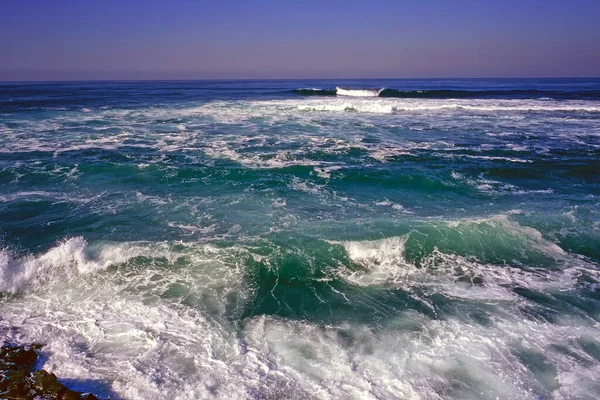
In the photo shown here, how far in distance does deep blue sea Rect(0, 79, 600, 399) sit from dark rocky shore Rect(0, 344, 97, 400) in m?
0.24

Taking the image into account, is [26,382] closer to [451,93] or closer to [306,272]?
[306,272]

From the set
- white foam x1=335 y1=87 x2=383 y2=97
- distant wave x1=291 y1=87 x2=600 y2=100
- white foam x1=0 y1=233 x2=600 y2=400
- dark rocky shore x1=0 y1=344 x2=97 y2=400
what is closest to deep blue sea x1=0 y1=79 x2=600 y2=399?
white foam x1=0 y1=233 x2=600 y2=400

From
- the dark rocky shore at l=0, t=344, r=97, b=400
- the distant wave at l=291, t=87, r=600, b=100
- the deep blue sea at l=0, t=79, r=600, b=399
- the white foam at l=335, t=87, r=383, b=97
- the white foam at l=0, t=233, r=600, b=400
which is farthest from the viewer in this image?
the white foam at l=335, t=87, r=383, b=97

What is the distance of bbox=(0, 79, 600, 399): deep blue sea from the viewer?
4914 millimetres

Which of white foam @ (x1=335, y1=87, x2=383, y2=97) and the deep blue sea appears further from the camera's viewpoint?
white foam @ (x1=335, y1=87, x2=383, y2=97)

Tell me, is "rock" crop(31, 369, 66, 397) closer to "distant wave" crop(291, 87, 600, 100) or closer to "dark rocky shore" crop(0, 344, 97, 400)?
"dark rocky shore" crop(0, 344, 97, 400)

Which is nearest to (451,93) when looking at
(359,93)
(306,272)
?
(359,93)

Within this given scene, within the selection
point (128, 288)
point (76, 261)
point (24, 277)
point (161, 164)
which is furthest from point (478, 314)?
point (161, 164)

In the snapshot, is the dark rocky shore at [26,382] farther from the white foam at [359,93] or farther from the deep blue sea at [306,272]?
the white foam at [359,93]

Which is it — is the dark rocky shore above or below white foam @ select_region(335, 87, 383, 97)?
below

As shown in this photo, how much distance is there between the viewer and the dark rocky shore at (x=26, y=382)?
4.25 meters

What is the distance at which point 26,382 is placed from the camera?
4.46 metres

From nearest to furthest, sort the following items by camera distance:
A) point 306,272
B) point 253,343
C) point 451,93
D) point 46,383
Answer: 1. point 46,383
2. point 253,343
3. point 306,272
4. point 451,93

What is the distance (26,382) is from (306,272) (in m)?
4.70
